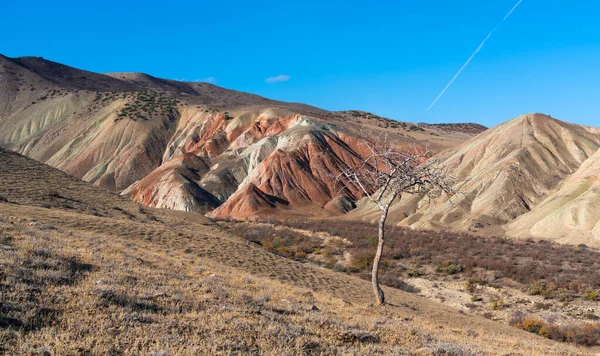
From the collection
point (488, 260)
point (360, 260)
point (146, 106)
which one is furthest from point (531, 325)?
point (146, 106)

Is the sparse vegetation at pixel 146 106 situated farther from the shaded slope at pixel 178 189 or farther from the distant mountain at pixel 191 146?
the shaded slope at pixel 178 189

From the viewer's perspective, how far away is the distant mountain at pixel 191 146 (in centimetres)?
7831

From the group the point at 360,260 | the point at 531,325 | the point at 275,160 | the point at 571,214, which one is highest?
the point at 275,160

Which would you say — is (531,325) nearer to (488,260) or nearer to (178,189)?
(488,260)

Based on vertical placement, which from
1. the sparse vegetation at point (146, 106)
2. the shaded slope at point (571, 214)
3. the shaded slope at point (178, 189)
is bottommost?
the shaded slope at point (178, 189)

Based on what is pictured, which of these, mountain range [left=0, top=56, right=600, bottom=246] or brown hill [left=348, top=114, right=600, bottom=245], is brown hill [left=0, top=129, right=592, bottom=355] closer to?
mountain range [left=0, top=56, right=600, bottom=246]

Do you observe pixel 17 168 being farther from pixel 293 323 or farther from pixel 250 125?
pixel 250 125

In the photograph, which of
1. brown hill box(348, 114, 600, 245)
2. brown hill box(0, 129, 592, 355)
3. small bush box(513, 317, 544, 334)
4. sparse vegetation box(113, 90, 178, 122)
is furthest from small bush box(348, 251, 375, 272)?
sparse vegetation box(113, 90, 178, 122)

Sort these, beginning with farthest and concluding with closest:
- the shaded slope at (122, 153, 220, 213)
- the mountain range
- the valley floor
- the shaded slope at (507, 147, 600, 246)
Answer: the shaded slope at (122, 153, 220, 213)
the mountain range
the shaded slope at (507, 147, 600, 246)
the valley floor

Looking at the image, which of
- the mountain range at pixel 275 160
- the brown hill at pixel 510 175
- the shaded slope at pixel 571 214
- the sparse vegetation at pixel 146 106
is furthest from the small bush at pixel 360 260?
the sparse vegetation at pixel 146 106

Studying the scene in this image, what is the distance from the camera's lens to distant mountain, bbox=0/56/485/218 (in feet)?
257

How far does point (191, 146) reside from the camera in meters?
106

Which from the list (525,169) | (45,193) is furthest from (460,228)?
(45,193)

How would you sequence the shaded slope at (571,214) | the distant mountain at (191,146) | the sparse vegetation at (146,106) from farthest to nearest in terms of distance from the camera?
the sparse vegetation at (146,106) < the distant mountain at (191,146) < the shaded slope at (571,214)
